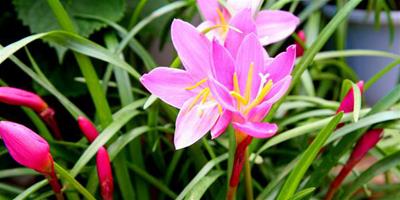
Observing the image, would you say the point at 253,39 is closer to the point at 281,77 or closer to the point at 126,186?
the point at 281,77

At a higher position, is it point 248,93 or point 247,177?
point 248,93

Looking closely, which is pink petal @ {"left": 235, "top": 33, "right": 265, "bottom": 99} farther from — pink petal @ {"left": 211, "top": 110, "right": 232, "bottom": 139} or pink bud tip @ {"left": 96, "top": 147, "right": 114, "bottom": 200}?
pink bud tip @ {"left": 96, "top": 147, "right": 114, "bottom": 200}

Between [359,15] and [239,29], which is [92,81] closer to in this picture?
[239,29]

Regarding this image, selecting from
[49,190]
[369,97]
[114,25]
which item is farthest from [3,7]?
[369,97]

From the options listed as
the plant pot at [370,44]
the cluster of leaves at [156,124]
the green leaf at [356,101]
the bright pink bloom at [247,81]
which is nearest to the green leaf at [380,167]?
the cluster of leaves at [156,124]

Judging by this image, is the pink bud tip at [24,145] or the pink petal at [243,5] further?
the pink petal at [243,5]

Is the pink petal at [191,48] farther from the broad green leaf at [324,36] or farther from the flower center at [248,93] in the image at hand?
the broad green leaf at [324,36]

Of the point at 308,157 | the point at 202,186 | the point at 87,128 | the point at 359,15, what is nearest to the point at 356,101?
the point at 308,157
